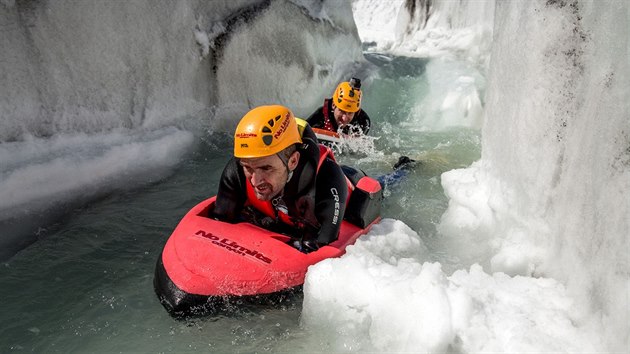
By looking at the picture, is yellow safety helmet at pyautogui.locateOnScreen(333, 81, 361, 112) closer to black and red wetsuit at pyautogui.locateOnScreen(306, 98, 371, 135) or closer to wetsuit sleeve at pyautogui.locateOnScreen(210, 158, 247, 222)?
black and red wetsuit at pyautogui.locateOnScreen(306, 98, 371, 135)

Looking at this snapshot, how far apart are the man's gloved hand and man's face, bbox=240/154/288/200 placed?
0.38m

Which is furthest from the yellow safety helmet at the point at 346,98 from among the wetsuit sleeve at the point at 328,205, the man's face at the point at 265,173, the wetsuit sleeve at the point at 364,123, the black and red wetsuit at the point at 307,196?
the man's face at the point at 265,173

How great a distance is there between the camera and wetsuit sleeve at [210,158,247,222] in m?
3.16

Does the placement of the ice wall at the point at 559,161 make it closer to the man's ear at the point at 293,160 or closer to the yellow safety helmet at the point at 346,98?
the man's ear at the point at 293,160

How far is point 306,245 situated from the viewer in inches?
121

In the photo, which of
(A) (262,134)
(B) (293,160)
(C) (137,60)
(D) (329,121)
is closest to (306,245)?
(B) (293,160)

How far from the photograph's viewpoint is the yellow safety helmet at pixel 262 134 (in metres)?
2.69

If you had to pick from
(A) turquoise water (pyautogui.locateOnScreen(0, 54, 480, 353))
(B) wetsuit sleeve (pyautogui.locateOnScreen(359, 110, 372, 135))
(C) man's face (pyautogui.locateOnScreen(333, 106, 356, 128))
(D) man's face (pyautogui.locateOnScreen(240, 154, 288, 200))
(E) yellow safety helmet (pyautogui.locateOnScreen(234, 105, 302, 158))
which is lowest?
(A) turquoise water (pyautogui.locateOnScreen(0, 54, 480, 353))

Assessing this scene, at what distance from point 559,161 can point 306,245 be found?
1.61 metres

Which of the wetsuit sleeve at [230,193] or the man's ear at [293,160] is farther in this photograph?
the wetsuit sleeve at [230,193]

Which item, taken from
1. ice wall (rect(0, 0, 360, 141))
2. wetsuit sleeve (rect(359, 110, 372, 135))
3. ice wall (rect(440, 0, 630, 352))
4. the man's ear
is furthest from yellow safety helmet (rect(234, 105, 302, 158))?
wetsuit sleeve (rect(359, 110, 372, 135))

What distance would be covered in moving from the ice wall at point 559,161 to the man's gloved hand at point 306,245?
1.21 m

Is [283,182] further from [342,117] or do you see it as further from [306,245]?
[342,117]

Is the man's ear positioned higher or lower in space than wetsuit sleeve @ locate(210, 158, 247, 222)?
higher
